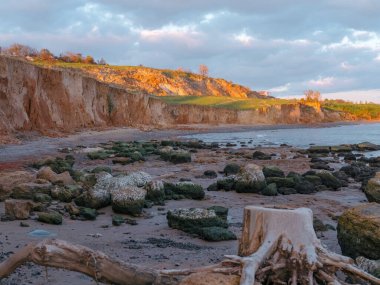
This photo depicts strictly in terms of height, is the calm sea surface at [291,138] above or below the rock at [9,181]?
below

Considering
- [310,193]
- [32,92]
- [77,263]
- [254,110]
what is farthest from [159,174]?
[254,110]

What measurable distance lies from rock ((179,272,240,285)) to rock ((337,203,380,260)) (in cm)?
323

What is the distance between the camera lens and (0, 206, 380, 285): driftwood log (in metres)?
3.75

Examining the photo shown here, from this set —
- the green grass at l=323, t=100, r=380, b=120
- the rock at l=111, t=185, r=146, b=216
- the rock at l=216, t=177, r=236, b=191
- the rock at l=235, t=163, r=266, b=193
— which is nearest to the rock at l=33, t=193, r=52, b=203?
the rock at l=111, t=185, r=146, b=216

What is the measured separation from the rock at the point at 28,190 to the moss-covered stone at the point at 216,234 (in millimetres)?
4325

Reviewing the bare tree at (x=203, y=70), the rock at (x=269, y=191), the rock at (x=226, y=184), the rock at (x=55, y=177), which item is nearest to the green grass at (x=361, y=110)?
the bare tree at (x=203, y=70)

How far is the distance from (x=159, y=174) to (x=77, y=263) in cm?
1294

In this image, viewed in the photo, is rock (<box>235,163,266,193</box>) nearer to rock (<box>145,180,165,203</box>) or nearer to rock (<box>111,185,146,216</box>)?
rock (<box>145,180,165,203</box>)

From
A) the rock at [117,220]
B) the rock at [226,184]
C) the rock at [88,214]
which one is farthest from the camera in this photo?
the rock at [226,184]

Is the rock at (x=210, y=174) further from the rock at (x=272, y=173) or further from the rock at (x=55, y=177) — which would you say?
the rock at (x=55, y=177)

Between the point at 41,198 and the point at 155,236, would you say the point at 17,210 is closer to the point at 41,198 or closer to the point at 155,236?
the point at 41,198

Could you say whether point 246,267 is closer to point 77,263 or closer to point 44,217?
point 77,263

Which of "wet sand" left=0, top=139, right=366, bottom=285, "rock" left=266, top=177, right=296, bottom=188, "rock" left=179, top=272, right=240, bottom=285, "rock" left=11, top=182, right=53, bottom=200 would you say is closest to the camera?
"rock" left=179, top=272, right=240, bottom=285

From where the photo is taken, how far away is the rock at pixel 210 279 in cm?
369
